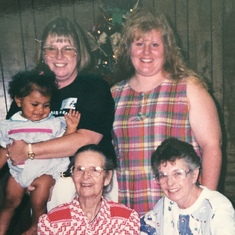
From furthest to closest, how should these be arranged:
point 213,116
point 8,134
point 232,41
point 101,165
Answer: point 232,41
point 8,134
point 213,116
point 101,165

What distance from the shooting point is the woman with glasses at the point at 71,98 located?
5.98ft

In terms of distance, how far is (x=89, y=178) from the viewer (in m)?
1.62

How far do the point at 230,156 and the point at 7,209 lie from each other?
184 cm

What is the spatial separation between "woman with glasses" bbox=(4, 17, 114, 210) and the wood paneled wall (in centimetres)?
87

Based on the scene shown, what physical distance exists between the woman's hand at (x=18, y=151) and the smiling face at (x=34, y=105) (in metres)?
0.13

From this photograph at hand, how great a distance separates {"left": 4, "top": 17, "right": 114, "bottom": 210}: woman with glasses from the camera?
1.82 metres

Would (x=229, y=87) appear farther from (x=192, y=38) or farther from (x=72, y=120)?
(x=72, y=120)

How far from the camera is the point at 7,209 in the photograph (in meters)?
2.04

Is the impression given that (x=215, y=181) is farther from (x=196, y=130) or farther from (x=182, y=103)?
(x=182, y=103)

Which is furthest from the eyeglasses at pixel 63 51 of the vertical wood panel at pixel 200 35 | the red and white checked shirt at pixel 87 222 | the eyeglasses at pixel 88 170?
the vertical wood panel at pixel 200 35

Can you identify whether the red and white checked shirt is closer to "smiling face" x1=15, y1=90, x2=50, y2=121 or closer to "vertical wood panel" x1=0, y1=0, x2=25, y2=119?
"smiling face" x1=15, y1=90, x2=50, y2=121

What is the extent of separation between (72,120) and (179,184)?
58 centimetres

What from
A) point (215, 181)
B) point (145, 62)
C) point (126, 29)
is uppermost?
point (126, 29)

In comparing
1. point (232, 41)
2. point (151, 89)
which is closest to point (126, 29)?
point (151, 89)
